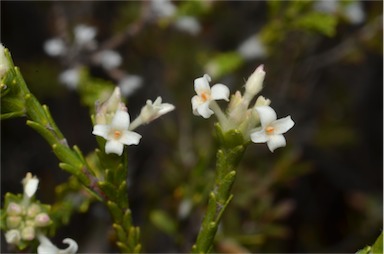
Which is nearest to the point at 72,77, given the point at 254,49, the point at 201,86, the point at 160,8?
the point at 160,8

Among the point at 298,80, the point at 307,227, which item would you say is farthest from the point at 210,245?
the point at 307,227

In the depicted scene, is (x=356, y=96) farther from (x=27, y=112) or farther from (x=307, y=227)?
(x=27, y=112)

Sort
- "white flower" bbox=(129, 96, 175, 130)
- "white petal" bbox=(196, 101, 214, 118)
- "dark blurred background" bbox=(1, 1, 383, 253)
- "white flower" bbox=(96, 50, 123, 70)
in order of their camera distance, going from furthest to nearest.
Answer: "dark blurred background" bbox=(1, 1, 383, 253)
"white flower" bbox=(96, 50, 123, 70)
"white flower" bbox=(129, 96, 175, 130)
"white petal" bbox=(196, 101, 214, 118)

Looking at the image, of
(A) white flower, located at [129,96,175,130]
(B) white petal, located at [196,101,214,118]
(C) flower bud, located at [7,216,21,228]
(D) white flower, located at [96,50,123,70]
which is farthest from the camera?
(D) white flower, located at [96,50,123,70]

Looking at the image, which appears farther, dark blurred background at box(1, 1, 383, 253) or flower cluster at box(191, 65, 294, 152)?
dark blurred background at box(1, 1, 383, 253)

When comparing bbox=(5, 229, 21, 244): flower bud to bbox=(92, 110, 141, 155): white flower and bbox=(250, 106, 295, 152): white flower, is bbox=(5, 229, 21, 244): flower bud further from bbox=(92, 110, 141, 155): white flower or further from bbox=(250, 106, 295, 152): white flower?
bbox=(250, 106, 295, 152): white flower

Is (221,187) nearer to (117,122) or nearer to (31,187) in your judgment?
(117,122)

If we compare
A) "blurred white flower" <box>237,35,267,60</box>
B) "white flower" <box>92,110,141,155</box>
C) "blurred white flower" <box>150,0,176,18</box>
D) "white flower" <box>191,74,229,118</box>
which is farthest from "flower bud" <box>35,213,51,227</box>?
"blurred white flower" <box>237,35,267,60</box>
